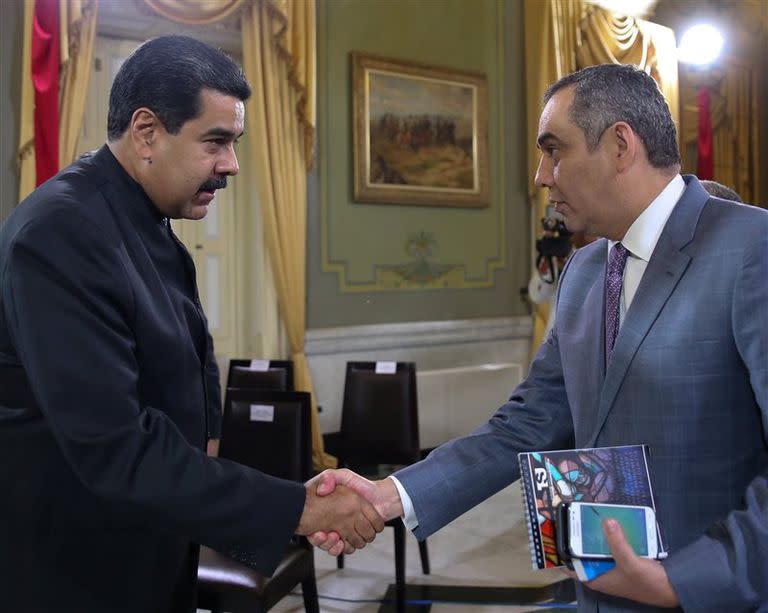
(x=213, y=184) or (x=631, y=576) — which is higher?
(x=213, y=184)

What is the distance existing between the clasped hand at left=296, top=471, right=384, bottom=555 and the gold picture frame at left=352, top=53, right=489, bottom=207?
3614mm

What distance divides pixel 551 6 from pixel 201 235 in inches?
124

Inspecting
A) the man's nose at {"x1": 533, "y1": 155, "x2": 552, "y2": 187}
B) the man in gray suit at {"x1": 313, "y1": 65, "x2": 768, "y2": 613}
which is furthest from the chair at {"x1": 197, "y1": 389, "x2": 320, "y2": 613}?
the man's nose at {"x1": 533, "y1": 155, "x2": 552, "y2": 187}

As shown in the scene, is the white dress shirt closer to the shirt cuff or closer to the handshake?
the shirt cuff

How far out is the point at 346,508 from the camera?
1.91 m

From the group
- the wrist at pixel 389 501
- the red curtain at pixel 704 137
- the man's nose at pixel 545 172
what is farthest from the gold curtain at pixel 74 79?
the red curtain at pixel 704 137

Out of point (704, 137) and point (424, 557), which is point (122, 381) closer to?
point (424, 557)

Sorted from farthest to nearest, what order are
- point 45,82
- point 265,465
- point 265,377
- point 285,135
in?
point 285,135 < point 45,82 < point 265,377 < point 265,465

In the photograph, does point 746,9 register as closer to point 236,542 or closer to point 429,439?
point 429,439

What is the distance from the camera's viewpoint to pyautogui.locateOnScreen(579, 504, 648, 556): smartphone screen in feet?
3.89

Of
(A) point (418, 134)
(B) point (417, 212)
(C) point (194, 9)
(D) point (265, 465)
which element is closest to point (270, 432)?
(D) point (265, 465)

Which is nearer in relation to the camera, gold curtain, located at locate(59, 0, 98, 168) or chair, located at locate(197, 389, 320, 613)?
chair, located at locate(197, 389, 320, 613)

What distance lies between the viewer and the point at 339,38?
5.24 meters

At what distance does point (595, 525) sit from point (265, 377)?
297 centimetres
